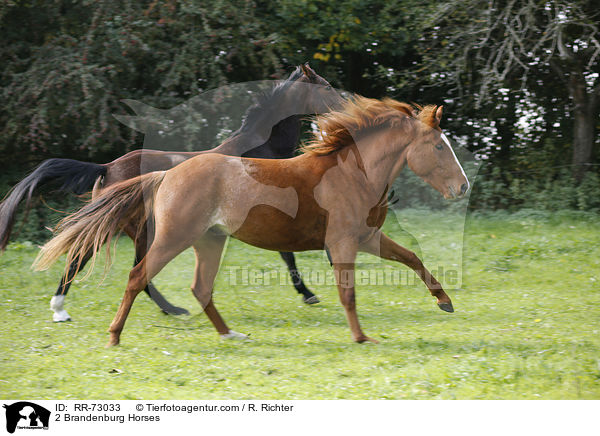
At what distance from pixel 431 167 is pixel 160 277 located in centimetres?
320

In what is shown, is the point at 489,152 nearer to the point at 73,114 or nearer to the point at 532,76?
the point at 532,76

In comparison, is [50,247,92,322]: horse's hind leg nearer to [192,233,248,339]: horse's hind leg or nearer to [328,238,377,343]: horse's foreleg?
[192,233,248,339]: horse's hind leg

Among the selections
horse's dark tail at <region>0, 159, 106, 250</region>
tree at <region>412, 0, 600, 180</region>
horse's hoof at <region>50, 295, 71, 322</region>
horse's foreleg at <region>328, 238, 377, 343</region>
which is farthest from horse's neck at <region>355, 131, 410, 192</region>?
tree at <region>412, 0, 600, 180</region>

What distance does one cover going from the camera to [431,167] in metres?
4.60

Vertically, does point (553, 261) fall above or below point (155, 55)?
below

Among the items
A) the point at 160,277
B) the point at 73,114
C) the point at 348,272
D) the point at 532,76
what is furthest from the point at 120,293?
the point at 532,76

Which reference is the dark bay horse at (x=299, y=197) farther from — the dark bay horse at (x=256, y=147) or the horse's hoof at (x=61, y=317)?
the horse's hoof at (x=61, y=317)

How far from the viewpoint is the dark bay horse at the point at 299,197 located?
449 centimetres

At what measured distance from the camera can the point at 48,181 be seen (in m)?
5.25

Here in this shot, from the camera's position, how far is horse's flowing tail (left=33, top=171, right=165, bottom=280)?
462cm

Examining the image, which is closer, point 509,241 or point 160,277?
point 160,277

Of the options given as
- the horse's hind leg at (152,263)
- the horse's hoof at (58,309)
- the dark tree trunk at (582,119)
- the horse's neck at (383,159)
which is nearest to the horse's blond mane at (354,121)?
the horse's neck at (383,159)

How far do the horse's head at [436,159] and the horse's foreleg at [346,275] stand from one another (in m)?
0.82

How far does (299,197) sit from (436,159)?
1.09 m
